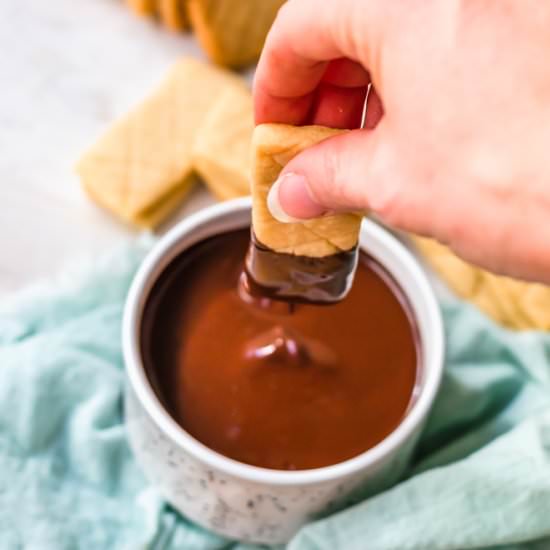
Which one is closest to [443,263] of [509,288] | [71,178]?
[509,288]

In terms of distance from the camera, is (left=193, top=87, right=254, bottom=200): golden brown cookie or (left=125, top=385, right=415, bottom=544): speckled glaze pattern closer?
(left=125, top=385, right=415, bottom=544): speckled glaze pattern

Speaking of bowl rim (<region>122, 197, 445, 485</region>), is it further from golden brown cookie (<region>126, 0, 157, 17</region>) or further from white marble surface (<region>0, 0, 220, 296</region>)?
golden brown cookie (<region>126, 0, 157, 17</region>)

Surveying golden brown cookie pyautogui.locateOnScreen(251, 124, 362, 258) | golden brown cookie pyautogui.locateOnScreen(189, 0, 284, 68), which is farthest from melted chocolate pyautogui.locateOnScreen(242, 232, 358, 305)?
golden brown cookie pyautogui.locateOnScreen(189, 0, 284, 68)

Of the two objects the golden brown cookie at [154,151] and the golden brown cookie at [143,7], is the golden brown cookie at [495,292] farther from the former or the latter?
the golden brown cookie at [143,7]

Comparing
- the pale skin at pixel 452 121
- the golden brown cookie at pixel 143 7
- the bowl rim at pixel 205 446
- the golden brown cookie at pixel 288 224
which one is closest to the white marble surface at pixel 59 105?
the golden brown cookie at pixel 143 7

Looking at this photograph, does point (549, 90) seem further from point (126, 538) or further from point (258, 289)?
point (126, 538)

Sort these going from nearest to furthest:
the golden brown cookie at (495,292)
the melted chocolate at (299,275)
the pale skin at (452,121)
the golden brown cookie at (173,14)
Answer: the pale skin at (452,121) < the melted chocolate at (299,275) < the golden brown cookie at (495,292) < the golden brown cookie at (173,14)
